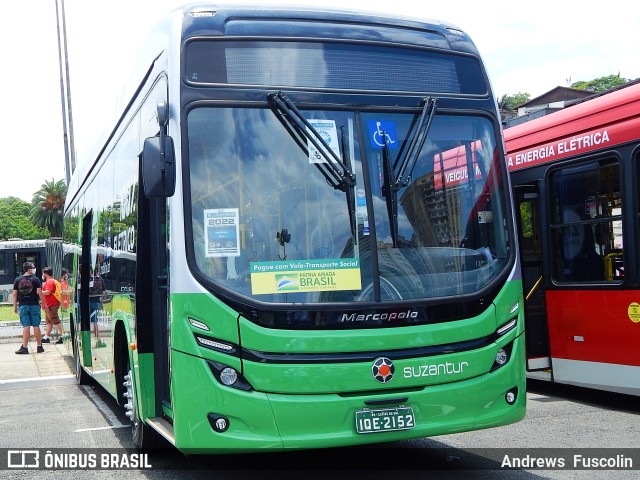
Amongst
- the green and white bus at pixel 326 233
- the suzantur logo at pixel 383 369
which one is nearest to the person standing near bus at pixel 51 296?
the green and white bus at pixel 326 233

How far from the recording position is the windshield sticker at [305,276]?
5.38m

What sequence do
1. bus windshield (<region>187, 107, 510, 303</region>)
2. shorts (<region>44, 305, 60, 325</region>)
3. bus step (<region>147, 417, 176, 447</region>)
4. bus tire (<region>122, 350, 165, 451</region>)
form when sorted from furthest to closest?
shorts (<region>44, 305, 60, 325</region>) → bus tire (<region>122, 350, 165, 451</region>) → bus step (<region>147, 417, 176, 447</region>) → bus windshield (<region>187, 107, 510, 303</region>)

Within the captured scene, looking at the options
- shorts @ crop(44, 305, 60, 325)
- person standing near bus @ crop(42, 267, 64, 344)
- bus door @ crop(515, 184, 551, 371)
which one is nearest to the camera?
bus door @ crop(515, 184, 551, 371)

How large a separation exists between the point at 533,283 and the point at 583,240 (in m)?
0.98

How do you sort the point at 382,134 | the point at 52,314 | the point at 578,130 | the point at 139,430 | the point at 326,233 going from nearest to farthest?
the point at 326,233 → the point at 382,134 → the point at 139,430 → the point at 578,130 → the point at 52,314

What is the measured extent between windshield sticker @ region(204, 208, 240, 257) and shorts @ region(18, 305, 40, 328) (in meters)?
13.5

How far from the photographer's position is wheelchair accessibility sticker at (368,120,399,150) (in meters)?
5.76

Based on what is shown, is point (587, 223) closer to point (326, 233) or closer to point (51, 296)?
point (326, 233)

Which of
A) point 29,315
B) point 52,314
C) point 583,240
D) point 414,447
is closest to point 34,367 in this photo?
point 29,315

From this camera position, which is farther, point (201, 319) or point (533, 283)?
point (533, 283)

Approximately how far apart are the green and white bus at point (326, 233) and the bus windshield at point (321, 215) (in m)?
0.01

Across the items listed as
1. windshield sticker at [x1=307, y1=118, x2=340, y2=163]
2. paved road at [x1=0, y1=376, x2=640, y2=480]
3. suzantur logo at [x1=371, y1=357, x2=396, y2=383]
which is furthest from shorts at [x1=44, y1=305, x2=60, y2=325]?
suzantur logo at [x1=371, y1=357, x2=396, y2=383]

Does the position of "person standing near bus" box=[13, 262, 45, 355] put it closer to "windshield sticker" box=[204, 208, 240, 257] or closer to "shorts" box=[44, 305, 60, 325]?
"shorts" box=[44, 305, 60, 325]

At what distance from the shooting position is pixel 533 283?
9.95 metres
